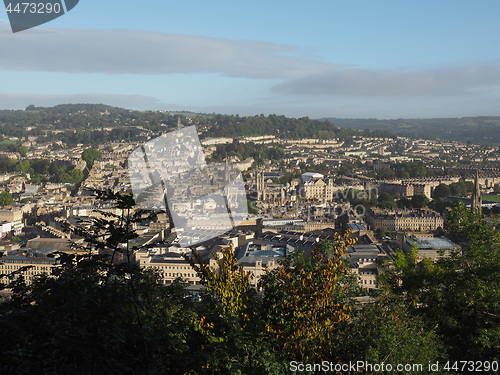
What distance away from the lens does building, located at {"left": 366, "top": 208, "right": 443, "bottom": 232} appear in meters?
25.3

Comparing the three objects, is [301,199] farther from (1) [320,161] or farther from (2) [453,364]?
(2) [453,364]

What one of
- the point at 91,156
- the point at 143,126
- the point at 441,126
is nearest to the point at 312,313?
the point at 91,156

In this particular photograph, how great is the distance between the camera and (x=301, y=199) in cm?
3089

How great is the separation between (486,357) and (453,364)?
0.39 metres

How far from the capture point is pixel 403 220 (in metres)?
25.8

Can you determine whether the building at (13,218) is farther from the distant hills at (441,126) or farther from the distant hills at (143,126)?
the distant hills at (441,126)

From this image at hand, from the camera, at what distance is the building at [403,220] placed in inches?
998

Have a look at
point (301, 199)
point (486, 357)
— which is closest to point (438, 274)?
point (486, 357)

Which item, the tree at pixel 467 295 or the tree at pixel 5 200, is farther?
the tree at pixel 5 200

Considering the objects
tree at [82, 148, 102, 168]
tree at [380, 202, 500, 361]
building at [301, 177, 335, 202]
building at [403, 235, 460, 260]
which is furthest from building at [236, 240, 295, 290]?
tree at [82, 148, 102, 168]

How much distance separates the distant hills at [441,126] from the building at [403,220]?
69612 millimetres

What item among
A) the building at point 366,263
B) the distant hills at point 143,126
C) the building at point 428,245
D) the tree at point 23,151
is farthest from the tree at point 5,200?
the distant hills at point 143,126

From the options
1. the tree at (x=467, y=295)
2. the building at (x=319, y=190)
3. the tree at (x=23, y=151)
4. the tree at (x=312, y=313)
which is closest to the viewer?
the tree at (x=312, y=313)

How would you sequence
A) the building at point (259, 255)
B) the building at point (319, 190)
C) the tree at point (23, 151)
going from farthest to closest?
the tree at point (23, 151), the building at point (319, 190), the building at point (259, 255)
